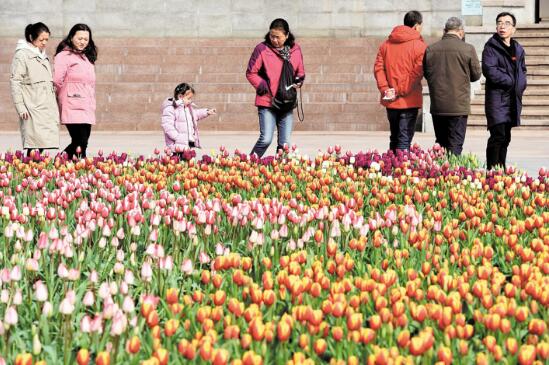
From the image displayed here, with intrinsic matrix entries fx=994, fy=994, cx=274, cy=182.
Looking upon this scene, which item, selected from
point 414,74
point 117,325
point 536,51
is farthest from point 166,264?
point 536,51

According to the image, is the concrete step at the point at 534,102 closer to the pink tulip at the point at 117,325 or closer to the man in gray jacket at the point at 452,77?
the man in gray jacket at the point at 452,77

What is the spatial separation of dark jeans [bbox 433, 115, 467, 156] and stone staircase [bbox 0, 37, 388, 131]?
34.4 ft

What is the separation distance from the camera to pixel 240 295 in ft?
14.8

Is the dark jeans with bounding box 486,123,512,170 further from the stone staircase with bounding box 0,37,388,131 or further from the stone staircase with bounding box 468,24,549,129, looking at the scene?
the stone staircase with bounding box 0,37,388,131

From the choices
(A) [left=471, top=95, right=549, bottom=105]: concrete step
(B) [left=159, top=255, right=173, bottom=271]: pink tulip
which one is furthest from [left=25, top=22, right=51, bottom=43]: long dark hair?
(A) [left=471, top=95, right=549, bottom=105]: concrete step

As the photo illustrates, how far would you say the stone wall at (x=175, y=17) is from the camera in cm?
2602

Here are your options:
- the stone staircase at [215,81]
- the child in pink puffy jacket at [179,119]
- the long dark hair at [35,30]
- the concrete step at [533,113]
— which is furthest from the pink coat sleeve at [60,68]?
the concrete step at [533,113]

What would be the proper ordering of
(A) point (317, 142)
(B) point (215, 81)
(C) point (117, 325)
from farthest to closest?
1. (B) point (215, 81)
2. (A) point (317, 142)
3. (C) point (117, 325)

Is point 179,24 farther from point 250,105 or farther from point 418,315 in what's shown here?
point 418,315

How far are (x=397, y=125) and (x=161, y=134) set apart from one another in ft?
32.4

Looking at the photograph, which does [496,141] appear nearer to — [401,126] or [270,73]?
[401,126]

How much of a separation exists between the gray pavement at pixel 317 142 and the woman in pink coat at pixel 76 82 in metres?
2.83

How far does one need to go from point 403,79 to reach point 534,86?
12179mm

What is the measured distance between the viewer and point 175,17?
26219 millimetres
